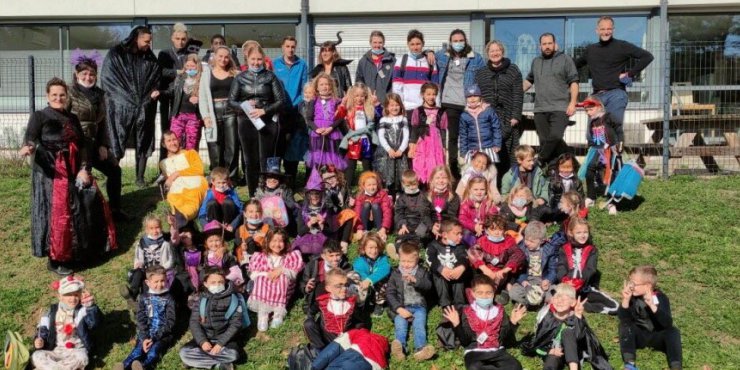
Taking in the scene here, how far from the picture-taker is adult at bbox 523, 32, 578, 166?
9.99 metres

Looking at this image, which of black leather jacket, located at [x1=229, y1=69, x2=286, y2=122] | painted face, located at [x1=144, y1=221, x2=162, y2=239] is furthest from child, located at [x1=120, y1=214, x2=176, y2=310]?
black leather jacket, located at [x1=229, y1=69, x2=286, y2=122]

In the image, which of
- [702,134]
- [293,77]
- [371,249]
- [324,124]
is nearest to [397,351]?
[371,249]

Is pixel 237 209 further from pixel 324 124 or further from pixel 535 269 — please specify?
pixel 535 269

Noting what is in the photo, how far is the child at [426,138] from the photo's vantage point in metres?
9.41

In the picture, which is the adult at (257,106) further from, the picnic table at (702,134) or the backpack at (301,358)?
the picnic table at (702,134)

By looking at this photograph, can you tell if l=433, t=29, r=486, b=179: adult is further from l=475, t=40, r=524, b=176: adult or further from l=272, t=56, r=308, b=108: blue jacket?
l=272, t=56, r=308, b=108: blue jacket

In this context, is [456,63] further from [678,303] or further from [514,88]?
[678,303]

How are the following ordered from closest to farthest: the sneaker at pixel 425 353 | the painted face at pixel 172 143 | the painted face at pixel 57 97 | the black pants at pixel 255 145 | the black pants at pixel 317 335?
1. the sneaker at pixel 425 353
2. the black pants at pixel 317 335
3. the painted face at pixel 57 97
4. the painted face at pixel 172 143
5. the black pants at pixel 255 145

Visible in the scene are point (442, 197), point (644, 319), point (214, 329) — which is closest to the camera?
point (644, 319)

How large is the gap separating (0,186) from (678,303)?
9.32 meters

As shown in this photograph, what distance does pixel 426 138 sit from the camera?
9.48 meters

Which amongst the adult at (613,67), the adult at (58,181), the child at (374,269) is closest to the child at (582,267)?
the child at (374,269)

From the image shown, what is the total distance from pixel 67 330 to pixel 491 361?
3682 millimetres

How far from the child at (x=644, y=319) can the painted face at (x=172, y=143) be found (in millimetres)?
5341
